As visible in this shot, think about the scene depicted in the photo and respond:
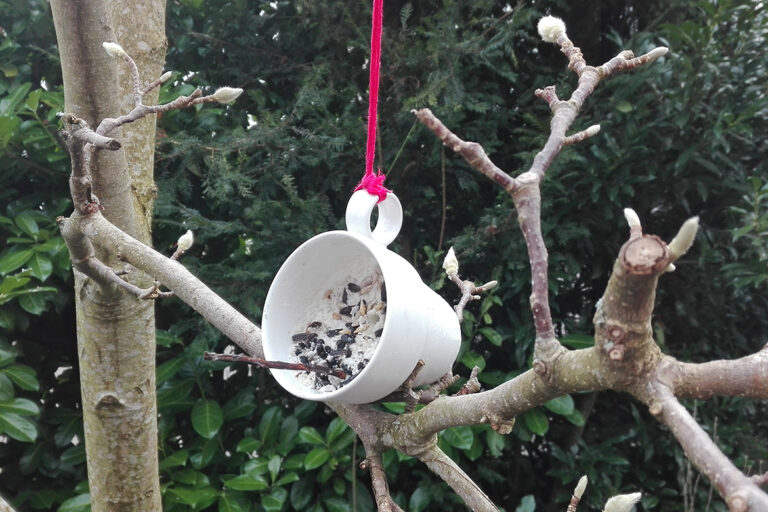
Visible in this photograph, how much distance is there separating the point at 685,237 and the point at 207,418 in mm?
1422

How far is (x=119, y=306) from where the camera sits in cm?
98

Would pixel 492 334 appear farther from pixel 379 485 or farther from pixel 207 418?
pixel 379 485

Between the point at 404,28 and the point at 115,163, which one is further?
the point at 404,28

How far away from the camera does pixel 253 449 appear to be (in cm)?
155

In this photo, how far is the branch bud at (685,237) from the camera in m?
0.32

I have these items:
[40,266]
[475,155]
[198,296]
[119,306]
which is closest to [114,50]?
Answer: [198,296]

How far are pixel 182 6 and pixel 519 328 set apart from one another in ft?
3.98

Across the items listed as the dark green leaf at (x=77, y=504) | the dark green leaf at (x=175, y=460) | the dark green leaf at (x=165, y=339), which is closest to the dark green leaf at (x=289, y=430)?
the dark green leaf at (x=175, y=460)

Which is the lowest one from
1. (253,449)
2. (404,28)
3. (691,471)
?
(691,471)

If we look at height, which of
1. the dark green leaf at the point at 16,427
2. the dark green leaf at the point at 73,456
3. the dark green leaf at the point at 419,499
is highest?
the dark green leaf at the point at 16,427

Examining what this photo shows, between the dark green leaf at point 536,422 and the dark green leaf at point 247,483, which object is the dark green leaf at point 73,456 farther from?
the dark green leaf at point 536,422

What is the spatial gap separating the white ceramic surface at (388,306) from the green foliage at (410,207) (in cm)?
77

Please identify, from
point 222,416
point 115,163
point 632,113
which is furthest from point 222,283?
point 632,113

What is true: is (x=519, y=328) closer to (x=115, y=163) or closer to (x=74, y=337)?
(x=115, y=163)
